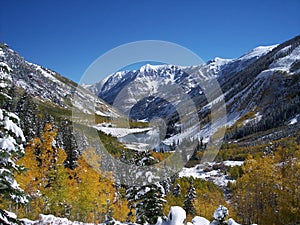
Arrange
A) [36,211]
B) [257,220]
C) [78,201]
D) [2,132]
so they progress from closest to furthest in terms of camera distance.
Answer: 1. [2,132]
2. [36,211]
3. [78,201]
4. [257,220]

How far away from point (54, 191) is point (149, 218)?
14795mm

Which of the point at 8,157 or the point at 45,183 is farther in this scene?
the point at 45,183

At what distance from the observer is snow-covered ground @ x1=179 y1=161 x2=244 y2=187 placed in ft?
386

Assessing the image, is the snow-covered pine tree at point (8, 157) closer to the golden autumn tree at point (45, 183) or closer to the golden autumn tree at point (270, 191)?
the golden autumn tree at point (45, 183)

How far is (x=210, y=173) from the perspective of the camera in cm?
13488

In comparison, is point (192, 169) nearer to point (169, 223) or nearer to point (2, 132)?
point (169, 223)

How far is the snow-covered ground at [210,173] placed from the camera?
11774 centimetres

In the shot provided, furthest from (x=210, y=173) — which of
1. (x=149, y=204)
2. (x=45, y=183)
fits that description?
(x=149, y=204)

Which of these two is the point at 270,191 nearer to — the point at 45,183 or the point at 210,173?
the point at 45,183

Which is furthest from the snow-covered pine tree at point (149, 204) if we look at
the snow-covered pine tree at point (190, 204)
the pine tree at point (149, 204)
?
the snow-covered pine tree at point (190, 204)

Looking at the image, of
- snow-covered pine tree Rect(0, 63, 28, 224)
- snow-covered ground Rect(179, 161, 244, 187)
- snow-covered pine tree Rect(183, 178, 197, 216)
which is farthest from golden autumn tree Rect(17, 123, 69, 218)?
snow-covered ground Rect(179, 161, 244, 187)

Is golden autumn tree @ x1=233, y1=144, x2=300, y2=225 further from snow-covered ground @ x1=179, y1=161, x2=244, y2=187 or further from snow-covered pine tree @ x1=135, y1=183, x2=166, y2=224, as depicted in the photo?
snow-covered ground @ x1=179, y1=161, x2=244, y2=187

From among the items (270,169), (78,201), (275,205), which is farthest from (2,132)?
(275,205)

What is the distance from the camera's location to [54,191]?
32.6 meters
